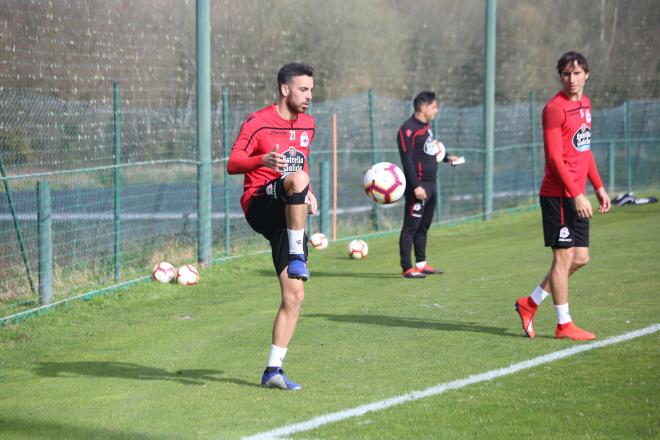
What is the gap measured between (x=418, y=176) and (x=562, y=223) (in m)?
4.40

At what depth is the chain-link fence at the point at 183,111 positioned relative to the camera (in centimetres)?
1178

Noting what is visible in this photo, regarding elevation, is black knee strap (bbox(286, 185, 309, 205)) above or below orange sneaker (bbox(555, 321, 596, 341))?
above

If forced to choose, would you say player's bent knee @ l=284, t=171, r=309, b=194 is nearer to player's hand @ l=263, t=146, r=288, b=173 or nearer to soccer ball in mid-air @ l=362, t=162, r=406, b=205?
player's hand @ l=263, t=146, r=288, b=173

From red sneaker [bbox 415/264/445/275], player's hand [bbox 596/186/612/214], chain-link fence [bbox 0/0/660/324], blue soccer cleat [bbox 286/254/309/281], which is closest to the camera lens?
blue soccer cleat [bbox 286/254/309/281]

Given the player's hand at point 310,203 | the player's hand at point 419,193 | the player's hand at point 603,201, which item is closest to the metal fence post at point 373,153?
the player's hand at point 419,193

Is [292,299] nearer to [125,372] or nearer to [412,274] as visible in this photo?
[125,372]

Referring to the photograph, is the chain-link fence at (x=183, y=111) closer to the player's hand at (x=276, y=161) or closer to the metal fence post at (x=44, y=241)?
the metal fence post at (x=44, y=241)

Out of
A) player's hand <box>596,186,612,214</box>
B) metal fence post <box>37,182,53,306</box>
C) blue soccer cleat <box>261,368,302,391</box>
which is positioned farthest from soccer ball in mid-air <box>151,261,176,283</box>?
player's hand <box>596,186,612,214</box>

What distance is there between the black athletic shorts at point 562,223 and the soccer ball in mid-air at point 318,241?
7.05 metres

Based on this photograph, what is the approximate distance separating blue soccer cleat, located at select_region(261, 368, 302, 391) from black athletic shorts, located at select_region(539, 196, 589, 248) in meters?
2.69

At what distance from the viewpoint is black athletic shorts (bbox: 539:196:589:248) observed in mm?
8258

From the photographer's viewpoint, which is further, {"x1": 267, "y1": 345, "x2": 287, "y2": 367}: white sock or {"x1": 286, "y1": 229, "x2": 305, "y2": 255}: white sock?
{"x1": 267, "y1": 345, "x2": 287, "y2": 367}: white sock

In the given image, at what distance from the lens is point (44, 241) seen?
10602 mm

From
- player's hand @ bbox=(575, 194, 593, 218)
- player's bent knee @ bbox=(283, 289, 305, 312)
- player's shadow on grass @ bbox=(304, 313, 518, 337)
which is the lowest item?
player's shadow on grass @ bbox=(304, 313, 518, 337)
